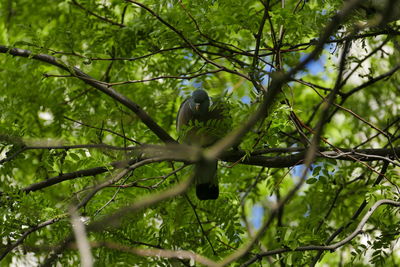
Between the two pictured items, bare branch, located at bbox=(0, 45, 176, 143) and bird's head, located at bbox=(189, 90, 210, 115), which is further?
bird's head, located at bbox=(189, 90, 210, 115)

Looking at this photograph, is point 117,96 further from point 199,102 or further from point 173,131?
point 173,131

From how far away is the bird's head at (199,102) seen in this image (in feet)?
17.0

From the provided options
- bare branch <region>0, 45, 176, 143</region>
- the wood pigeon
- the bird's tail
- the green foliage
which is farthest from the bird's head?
bare branch <region>0, 45, 176, 143</region>

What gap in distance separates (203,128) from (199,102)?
1557 millimetres

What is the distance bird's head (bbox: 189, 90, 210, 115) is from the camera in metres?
5.18

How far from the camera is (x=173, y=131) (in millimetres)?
5977

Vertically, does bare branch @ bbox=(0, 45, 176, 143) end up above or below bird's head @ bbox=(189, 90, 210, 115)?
below

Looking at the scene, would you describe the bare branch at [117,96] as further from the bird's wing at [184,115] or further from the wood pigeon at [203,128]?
the bird's wing at [184,115]

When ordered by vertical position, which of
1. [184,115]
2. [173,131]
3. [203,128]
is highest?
[173,131]

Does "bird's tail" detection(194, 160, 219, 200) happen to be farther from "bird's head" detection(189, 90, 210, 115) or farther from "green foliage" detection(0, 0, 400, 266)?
"bird's head" detection(189, 90, 210, 115)

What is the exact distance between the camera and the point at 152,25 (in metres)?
4.39

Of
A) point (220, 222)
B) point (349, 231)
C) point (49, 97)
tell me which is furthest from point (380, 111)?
point (49, 97)

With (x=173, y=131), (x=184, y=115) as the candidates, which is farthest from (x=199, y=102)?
(x=173, y=131)

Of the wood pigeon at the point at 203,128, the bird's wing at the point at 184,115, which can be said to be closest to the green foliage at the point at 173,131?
the wood pigeon at the point at 203,128
